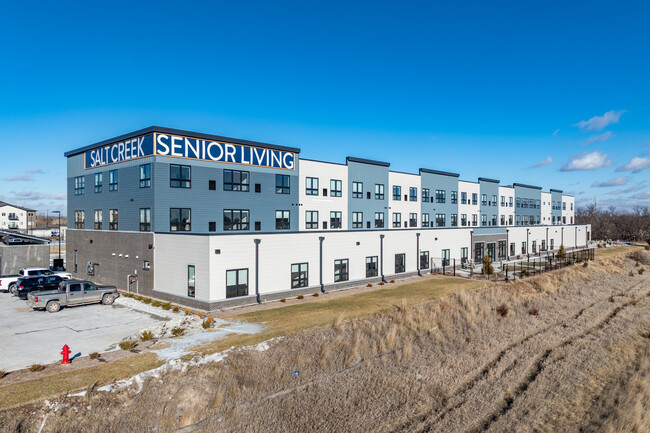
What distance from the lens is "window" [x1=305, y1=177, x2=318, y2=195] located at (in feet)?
133

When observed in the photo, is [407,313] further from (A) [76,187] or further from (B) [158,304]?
(A) [76,187]

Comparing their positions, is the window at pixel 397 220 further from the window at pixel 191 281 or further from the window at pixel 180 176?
the window at pixel 191 281

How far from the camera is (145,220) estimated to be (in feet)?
105

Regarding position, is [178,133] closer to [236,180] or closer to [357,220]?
[236,180]

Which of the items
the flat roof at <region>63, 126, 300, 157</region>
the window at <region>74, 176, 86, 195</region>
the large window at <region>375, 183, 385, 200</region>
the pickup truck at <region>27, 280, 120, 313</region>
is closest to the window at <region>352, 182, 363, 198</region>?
the large window at <region>375, 183, 385, 200</region>

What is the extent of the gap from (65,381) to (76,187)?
1294 inches

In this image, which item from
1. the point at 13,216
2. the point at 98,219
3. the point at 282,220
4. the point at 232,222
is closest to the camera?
the point at 232,222

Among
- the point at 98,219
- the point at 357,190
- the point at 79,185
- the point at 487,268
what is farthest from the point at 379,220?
the point at 79,185

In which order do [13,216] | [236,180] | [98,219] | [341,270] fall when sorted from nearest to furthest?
1. [341,270]
2. [236,180]
3. [98,219]
4. [13,216]

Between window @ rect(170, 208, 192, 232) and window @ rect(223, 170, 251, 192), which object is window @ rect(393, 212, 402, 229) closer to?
window @ rect(223, 170, 251, 192)

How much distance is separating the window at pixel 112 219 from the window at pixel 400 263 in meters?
25.6

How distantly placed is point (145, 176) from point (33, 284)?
1120 centimetres

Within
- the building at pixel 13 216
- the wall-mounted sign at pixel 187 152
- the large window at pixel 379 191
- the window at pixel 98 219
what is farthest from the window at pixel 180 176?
the building at pixel 13 216

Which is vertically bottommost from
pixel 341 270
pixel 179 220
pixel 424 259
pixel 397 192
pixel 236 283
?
pixel 236 283
